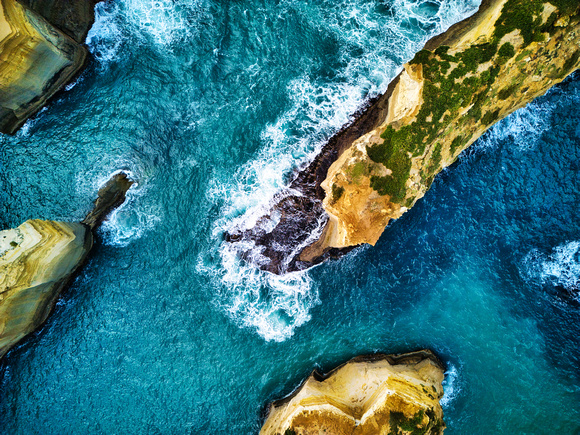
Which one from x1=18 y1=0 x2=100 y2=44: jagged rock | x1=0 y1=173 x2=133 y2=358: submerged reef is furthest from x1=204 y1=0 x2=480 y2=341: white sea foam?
x1=18 y1=0 x2=100 y2=44: jagged rock

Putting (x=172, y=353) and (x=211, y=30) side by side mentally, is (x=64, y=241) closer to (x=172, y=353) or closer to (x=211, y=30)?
(x=172, y=353)

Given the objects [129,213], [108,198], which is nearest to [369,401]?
[129,213]

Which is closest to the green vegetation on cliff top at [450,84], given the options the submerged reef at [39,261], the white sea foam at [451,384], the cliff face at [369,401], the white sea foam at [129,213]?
the cliff face at [369,401]

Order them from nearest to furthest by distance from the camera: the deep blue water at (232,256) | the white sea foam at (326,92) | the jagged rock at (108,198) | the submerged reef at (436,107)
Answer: the submerged reef at (436,107), the white sea foam at (326,92), the deep blue water at (232,256), the jagged rock at (108,198)

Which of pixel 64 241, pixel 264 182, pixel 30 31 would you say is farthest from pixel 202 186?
pixel 30 31

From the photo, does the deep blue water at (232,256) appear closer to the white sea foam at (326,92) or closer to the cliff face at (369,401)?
the white sea foam at (326,92)
